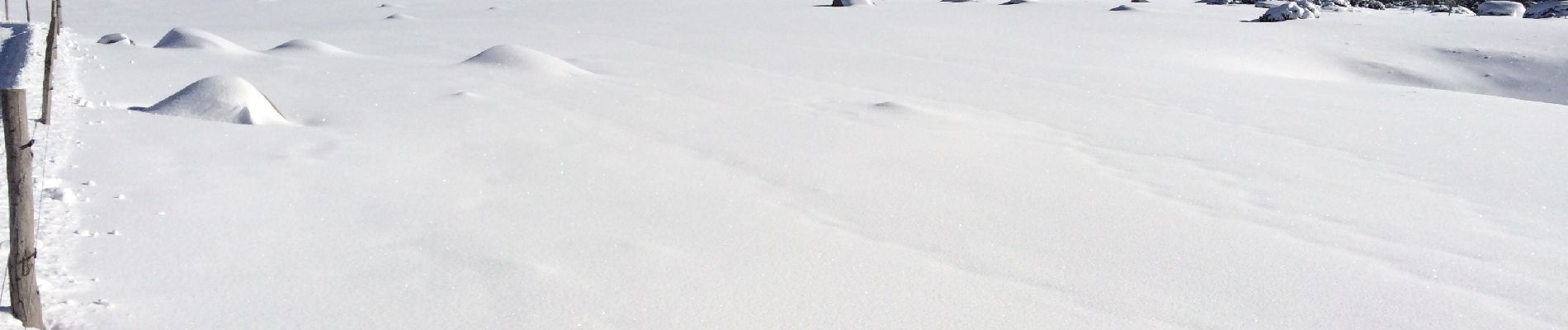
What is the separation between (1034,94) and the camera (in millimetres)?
7957

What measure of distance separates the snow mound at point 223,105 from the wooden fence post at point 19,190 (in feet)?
10.7

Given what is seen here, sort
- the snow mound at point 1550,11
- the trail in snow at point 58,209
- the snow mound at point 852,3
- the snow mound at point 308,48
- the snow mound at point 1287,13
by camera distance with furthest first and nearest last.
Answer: the snow mound at point 852,3, the snow mound at point 1287,13, the snow mound at point 1550,11, the snow mound at point 308,48, the trail in snow at point 58,209

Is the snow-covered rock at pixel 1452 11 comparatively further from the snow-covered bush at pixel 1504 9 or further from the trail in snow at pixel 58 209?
the trail in snow at pixel 58 209

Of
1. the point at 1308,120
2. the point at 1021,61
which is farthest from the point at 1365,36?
the point at 1308,120

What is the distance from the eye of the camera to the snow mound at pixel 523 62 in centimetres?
821

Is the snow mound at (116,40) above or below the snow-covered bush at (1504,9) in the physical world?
below

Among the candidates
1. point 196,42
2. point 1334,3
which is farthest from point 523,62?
point 1334,3

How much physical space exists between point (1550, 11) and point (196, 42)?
1485cm

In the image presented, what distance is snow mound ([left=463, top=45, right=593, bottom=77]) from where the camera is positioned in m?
8.21

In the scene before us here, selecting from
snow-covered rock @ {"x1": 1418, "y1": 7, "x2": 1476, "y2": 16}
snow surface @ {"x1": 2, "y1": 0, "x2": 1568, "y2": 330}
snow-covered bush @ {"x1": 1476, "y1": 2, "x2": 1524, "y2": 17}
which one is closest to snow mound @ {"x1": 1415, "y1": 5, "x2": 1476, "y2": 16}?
snow-covered rock @ {"x1": 1418, "y1": 7, "x2": 1476, "y2": 16}

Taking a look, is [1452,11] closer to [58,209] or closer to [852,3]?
[852,3]

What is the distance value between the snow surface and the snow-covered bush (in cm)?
584

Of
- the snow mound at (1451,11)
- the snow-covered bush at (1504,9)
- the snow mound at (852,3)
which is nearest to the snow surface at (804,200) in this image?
the snow-covered bush at (1504,9)

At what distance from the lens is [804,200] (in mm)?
4527
